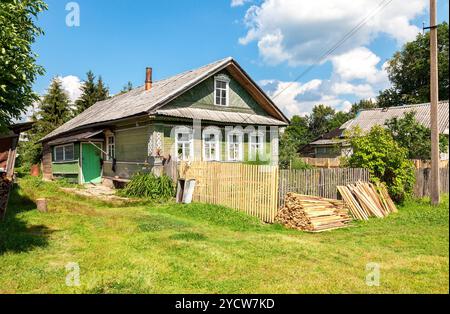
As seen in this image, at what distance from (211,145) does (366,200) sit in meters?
9.64

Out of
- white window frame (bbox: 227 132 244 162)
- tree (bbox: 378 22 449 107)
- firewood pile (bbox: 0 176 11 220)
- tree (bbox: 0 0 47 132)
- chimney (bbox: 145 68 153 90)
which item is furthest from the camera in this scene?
tree (bbox: 378 22 449 107)

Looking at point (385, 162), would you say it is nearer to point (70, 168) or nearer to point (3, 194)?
point (3, 194)

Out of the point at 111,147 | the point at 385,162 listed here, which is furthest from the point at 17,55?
the point at 111,147

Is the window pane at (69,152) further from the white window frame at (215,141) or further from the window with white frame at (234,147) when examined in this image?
the window with white frame at (234,147)

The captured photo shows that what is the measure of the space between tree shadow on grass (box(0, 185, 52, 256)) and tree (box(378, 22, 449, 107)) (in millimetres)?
43862

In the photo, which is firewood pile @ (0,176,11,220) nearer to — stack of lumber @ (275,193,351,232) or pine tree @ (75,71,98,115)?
stack of lumber @ (275,193,351,232)

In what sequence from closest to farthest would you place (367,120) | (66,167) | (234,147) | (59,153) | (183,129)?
(183,129) < (234,147) < (66,167) < (59,153) < (367,120)

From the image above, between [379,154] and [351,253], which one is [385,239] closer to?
[351,253]

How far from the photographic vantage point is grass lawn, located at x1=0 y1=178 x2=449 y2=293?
5219 millimetres

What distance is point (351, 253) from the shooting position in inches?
279

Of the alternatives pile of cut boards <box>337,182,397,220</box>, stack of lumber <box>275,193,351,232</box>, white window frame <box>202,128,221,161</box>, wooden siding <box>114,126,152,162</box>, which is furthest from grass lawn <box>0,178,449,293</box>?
white window frame <box>202,128,221,161</box>

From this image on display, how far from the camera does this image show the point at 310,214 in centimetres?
980

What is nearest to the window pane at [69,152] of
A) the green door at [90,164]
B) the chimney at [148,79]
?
the green door at [90,164]
